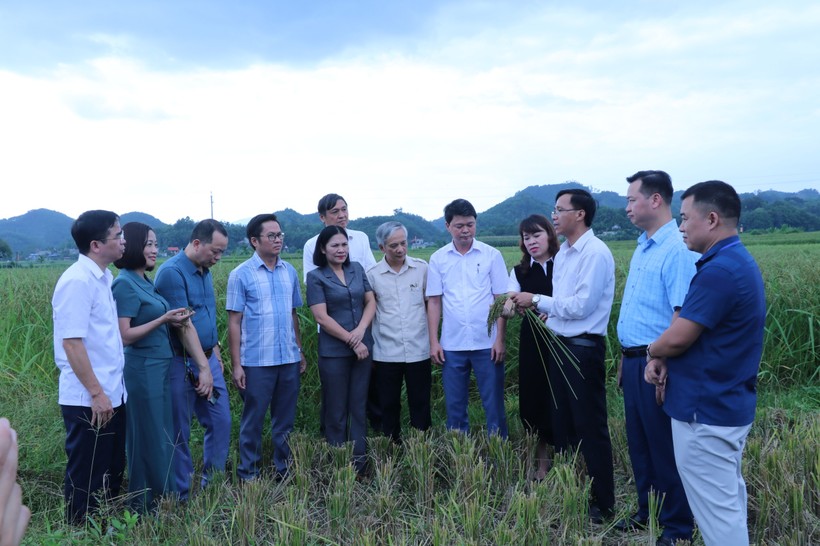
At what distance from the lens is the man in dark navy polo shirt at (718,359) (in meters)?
2.81

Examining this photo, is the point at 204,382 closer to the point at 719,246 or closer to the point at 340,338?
the point at 340,338

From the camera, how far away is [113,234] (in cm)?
354

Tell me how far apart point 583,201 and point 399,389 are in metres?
2.22

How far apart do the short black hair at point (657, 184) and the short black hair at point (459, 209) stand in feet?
5.24

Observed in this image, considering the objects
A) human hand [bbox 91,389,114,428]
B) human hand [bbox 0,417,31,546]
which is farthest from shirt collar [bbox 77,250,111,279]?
human hand [bbox 0,417,31,546]

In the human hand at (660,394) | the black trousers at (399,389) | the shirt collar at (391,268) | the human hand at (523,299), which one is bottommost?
the black trousers at (399,389)

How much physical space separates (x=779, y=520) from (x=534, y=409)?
1751mm

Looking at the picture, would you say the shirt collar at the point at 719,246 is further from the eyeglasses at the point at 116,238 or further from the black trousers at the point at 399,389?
the eyeglasses at the point at 116,238

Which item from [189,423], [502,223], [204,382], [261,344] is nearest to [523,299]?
[261,344]

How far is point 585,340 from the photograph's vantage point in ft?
13.1

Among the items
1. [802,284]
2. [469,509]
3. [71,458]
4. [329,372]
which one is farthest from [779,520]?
[802,284]

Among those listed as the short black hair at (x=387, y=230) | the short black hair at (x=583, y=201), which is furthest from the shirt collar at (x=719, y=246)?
the short black hair at (x=387, y=230)

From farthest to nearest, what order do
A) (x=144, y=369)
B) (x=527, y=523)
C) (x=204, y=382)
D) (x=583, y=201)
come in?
(x=204, y=382), (x=583, y=201), (x=144, y=369), (x=527, y=523)

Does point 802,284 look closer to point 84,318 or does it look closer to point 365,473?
point 365,473
